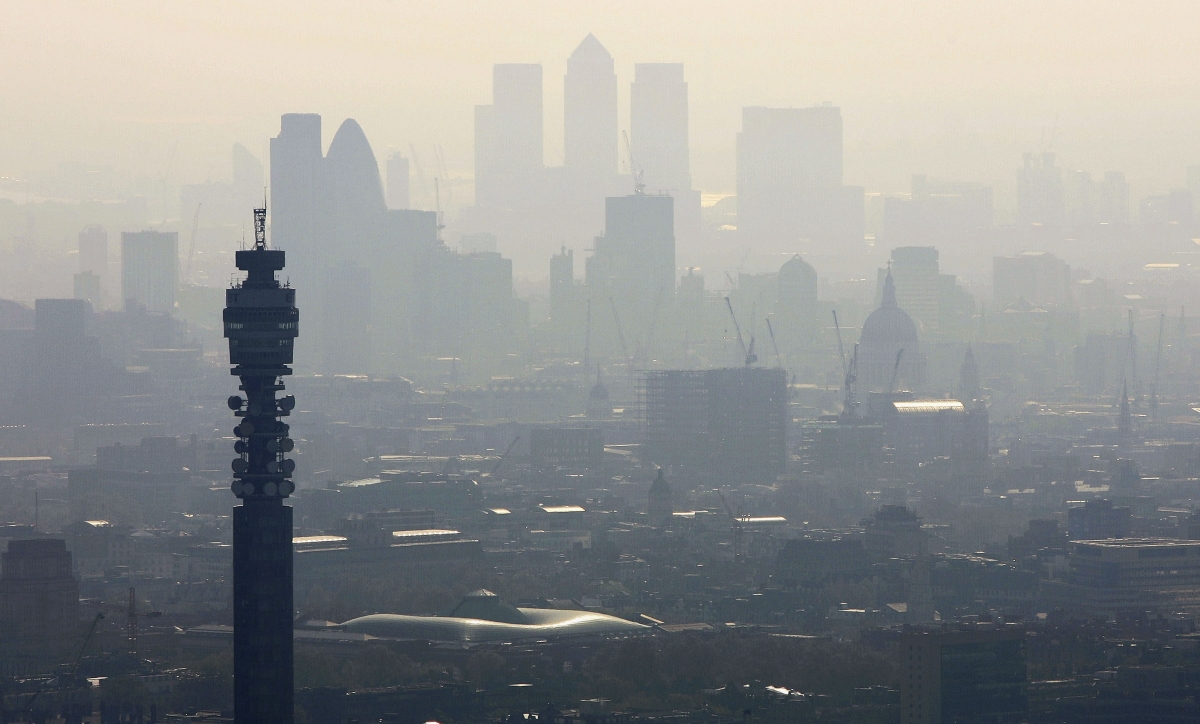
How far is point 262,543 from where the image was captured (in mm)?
61250

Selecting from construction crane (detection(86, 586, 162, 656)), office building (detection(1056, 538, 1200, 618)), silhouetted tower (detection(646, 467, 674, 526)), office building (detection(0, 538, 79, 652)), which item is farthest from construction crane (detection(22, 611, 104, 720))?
silhouetted tower (detection(646, 467, 674, 526))

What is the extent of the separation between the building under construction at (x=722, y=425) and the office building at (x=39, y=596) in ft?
228

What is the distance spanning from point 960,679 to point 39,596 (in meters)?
32.9

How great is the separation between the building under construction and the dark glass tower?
109 metres

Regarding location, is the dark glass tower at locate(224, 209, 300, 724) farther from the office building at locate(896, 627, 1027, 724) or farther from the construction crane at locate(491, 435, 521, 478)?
the construction crane at locate(491, 435, 521, 478)

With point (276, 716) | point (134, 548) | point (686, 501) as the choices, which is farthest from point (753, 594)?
point (276, 716)

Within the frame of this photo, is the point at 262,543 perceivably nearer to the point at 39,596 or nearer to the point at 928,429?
the point at 39,596

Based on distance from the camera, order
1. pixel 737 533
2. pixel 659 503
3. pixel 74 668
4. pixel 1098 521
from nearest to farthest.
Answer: pixel 74 668 → pixel 1098 521 → pixel 737 533 → pixel 659 503

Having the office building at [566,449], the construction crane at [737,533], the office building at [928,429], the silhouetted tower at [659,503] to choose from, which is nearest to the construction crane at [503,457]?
the office building at [566,449]

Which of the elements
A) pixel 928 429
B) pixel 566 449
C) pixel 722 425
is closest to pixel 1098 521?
pixel 722 425

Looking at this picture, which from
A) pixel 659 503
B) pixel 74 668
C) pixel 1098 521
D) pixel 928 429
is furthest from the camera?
pixel 928 429

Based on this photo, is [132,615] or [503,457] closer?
[132,615]

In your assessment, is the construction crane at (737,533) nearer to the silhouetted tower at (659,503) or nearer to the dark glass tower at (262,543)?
the silhouetted tower at (659,503)

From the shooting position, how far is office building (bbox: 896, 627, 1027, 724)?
79.2m
